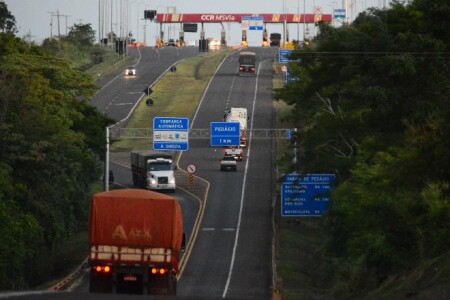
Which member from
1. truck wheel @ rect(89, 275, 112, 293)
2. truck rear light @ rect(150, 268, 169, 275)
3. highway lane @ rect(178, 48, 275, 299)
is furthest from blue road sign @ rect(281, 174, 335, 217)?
truck wheel @ rect(89, 275, 112, 293)

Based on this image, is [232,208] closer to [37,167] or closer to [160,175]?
[160,175]

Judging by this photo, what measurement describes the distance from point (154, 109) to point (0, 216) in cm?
6971

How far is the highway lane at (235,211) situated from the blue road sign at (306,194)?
2.91 m

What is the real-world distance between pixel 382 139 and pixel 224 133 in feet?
81.5

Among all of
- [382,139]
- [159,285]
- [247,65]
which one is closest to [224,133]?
[382,139]

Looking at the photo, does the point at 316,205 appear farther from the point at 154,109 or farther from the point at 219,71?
the point at 219,71

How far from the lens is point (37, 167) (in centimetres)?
6856

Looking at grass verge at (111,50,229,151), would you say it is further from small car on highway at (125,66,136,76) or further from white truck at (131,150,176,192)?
white truck at (131,150,176,192)

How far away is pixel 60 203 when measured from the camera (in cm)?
7094

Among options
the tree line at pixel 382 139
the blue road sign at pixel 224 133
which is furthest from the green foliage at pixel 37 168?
the tree line at pixel 382 139

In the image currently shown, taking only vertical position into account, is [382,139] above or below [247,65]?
below

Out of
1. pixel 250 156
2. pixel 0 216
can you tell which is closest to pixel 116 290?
pixel 0 216

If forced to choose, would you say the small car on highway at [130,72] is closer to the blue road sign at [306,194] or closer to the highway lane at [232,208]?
the highway lane at [232,208]

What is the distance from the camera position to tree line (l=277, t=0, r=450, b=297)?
47.4 meters
